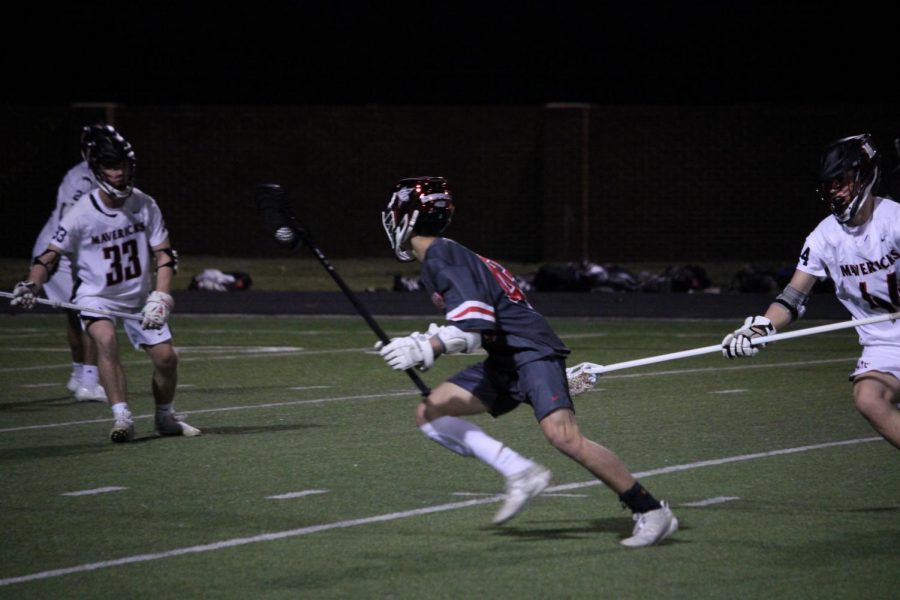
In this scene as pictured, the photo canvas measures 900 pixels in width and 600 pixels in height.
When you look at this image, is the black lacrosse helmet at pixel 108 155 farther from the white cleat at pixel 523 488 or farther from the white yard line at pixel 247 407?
the white cleat at pixel 523 488

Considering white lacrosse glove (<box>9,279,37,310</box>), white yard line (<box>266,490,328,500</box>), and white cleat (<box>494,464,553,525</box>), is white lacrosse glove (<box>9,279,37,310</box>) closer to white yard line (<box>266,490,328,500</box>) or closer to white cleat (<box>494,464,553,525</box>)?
white yard line (<box>266,490,328,500</box>)

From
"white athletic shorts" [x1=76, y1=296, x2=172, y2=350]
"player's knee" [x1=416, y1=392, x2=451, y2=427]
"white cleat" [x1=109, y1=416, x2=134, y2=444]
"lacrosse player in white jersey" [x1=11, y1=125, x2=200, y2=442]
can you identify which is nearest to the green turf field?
"white cleat" [x1=109, y1=416, x2=134, y2=444]

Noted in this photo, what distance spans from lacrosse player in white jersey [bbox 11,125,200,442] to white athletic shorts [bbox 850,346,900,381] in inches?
177

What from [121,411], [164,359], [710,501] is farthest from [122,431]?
[710,501]

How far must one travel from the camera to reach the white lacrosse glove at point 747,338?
7324 mm

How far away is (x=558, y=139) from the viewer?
89.8 ft

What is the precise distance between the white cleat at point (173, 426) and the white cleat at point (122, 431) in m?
0.28

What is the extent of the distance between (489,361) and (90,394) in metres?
6.04

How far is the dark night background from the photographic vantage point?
27000 mm

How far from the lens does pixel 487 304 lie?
6680mm

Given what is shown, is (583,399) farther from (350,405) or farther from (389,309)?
(389,309)

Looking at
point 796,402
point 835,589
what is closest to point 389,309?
point 796,402

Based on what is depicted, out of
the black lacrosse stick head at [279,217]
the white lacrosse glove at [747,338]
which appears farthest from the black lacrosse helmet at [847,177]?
the black lacrosse stick head at [279,217]

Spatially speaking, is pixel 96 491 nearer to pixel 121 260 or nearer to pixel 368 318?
pixel 368 318
